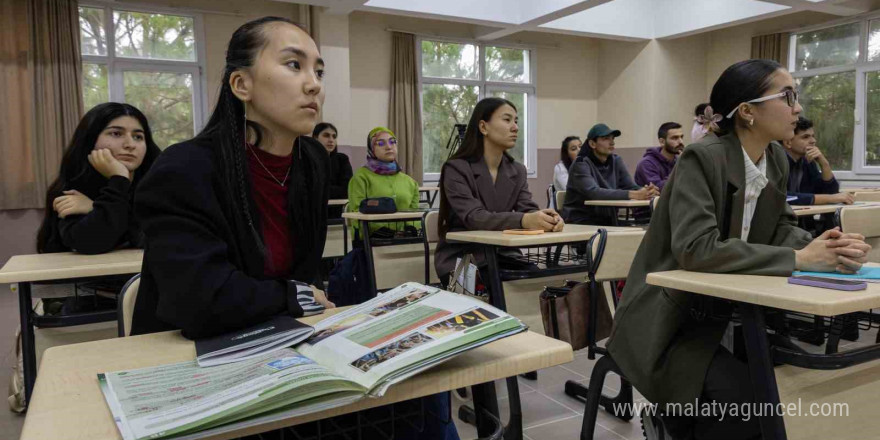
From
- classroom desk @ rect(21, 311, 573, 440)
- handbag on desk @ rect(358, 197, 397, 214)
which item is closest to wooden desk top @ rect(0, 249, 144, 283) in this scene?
classroom desk @ rect(21, 311, 573, 440)

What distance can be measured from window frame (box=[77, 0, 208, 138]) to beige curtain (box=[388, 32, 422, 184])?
2.42 meters

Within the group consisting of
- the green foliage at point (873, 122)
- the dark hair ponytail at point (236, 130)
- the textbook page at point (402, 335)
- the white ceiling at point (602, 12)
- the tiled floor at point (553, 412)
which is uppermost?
Answer: the white ceiling at point (602, 12)

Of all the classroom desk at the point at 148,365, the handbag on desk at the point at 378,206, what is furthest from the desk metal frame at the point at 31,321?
the handbag on desk at the point at 378,206

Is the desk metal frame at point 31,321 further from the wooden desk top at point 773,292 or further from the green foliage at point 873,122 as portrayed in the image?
the green foliage at point 873,122

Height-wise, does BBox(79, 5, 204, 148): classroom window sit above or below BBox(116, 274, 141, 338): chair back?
above

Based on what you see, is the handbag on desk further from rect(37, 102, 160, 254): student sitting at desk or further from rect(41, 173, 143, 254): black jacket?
rect(41, 173, 143, 254): black jacket

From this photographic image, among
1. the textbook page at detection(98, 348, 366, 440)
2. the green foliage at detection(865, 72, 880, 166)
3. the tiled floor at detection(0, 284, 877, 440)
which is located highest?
the green foliage at detection(865, 72, 880, 166)

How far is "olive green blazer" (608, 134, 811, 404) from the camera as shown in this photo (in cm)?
138

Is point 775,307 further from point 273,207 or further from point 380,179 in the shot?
point 380,179

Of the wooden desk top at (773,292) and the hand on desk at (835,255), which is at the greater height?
the hand on desk at (835,255)

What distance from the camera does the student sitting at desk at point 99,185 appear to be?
1966 mm

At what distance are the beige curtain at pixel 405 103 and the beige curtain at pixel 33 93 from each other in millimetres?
3746

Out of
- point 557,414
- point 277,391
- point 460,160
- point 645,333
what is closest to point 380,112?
point 460,160

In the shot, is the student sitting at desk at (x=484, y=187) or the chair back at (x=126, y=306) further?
the student sitting at desk at (x=484, y=187)
